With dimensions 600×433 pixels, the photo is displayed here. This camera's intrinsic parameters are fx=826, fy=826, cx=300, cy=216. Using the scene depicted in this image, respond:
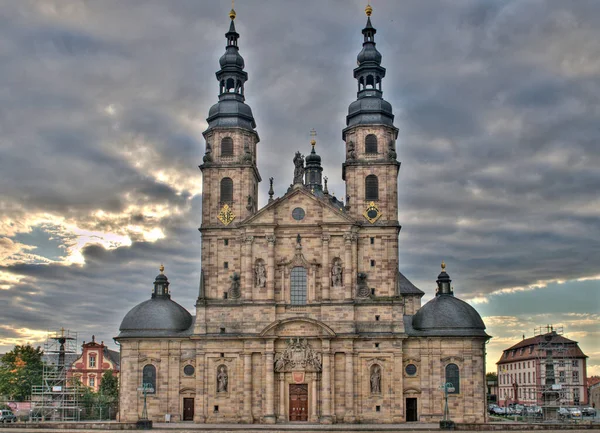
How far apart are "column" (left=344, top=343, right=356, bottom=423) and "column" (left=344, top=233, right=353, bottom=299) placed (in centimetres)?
440

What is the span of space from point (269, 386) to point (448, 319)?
14.7m

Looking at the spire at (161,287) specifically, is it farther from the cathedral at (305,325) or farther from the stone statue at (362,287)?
the stone statue at (362,287)

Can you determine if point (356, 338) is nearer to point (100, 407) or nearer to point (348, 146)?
point (348, 146)

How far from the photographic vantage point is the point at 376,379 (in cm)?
6278

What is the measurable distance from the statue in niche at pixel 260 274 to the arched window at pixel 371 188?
33.2ft

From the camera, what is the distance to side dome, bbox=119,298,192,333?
215 feet

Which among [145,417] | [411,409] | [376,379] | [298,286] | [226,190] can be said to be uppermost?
[226,190]

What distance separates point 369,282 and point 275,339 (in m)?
8.64

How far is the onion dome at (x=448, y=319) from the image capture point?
63.5 m

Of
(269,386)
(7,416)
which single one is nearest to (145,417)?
(269,386)

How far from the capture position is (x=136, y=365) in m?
65.0

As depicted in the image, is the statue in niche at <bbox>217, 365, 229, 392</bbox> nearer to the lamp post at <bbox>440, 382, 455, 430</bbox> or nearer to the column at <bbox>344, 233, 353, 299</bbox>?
the column at <bbox>344, 233, 353, 299</bbox>

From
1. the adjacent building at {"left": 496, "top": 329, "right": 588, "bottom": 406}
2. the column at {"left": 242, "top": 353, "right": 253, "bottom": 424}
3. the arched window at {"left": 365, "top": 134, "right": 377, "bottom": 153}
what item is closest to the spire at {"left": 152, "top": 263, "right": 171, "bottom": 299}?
the column at {"left": 242, "top": 353, "right": 253, "bottom": 424}

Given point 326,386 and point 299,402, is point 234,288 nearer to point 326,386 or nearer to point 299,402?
point 299,402
